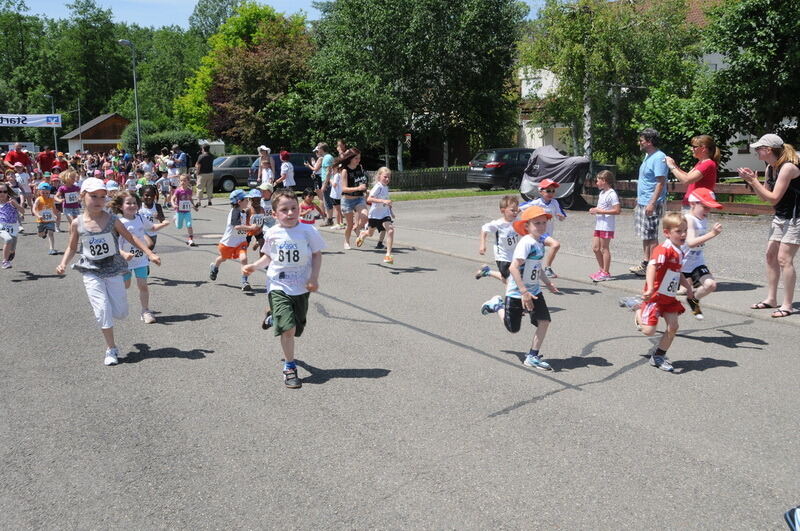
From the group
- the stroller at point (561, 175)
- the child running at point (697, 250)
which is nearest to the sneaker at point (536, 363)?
the child running at point (697, 250)

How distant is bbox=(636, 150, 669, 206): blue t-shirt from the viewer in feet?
32.6

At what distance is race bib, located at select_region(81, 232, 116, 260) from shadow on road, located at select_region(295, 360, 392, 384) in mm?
2132

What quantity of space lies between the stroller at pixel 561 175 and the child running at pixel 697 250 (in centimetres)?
1265

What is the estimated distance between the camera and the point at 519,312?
636cm

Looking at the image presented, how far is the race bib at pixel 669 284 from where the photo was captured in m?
6.16

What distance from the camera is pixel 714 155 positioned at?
354 inches

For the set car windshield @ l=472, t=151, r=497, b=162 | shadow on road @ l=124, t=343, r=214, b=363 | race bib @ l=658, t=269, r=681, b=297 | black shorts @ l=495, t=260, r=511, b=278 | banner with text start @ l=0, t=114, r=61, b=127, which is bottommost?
shadow on road @ l=124, t=343, r=214, b=363

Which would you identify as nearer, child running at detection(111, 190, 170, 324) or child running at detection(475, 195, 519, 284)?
child running at detection(475, 195, 519, 284)

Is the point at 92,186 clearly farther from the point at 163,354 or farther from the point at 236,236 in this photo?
the point at 236,236

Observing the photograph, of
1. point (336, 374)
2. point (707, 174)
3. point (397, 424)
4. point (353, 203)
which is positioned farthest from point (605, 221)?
point (397, 424)

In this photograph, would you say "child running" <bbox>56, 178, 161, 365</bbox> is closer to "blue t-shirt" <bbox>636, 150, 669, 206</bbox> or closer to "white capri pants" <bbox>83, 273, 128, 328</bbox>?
"white capri pants" <bbox>83, 273, 128, 328</bbox>

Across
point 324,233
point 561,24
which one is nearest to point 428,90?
point 561,24

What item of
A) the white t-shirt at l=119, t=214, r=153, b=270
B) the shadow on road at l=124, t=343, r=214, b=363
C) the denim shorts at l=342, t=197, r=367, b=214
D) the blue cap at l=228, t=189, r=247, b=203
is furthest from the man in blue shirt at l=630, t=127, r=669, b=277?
the white t-shirt at l=119, t=214, r=153, b=270

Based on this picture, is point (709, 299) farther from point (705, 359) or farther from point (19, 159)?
point (19, 159)
